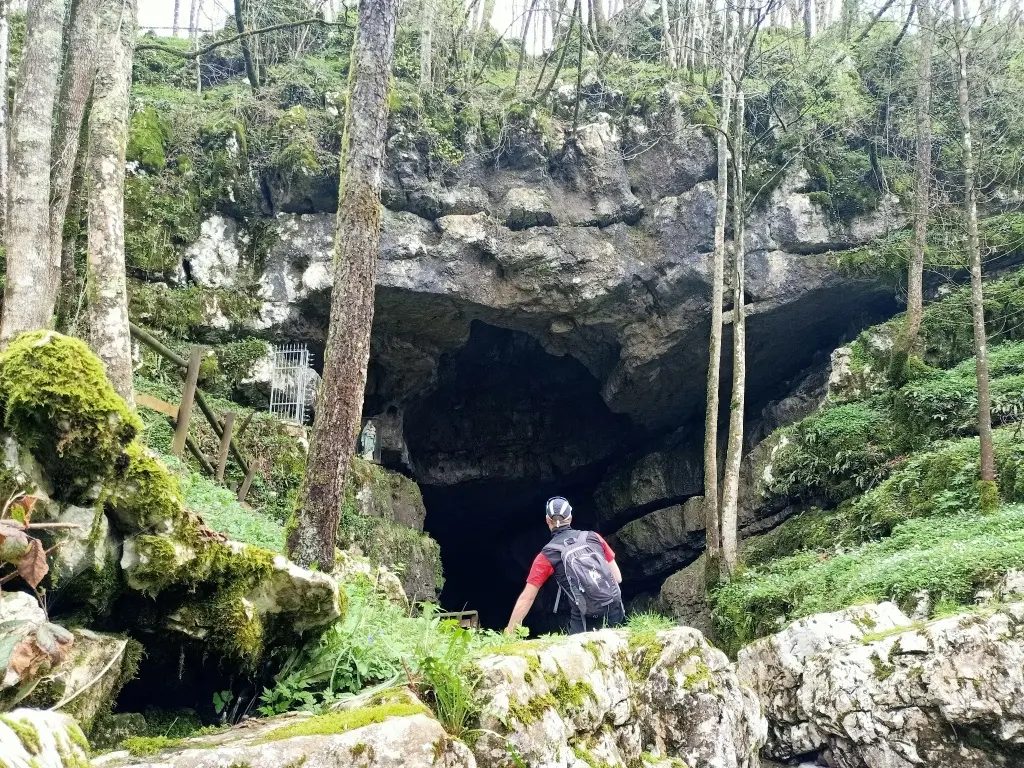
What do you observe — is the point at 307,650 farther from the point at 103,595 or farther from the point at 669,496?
the point at 669,496

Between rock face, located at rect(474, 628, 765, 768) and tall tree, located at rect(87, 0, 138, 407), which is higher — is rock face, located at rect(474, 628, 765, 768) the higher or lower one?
the lower one

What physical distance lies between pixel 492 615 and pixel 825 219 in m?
14.5

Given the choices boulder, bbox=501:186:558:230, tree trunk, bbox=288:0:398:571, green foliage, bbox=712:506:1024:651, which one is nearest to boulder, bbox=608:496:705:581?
green foliage, bbox=712:506:1024:651

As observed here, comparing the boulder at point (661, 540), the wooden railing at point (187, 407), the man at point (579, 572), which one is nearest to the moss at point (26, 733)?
the man at point (579, 572)

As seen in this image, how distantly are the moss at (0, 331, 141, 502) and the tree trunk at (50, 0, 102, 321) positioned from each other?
20.5 feet

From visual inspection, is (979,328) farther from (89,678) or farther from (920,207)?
(89,678)

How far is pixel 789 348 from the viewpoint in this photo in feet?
59.2

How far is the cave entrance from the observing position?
19.4 meters

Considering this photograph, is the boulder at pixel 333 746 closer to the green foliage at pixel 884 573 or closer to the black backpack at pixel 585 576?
the black backpack at pixel 585 576

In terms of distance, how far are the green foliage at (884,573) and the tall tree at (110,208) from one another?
731cm

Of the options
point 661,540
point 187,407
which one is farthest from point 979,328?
point 187,407

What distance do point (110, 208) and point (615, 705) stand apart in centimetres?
589

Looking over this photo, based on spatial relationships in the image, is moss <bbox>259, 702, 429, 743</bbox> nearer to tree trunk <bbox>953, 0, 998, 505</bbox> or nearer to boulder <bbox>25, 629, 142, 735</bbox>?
boulder <bbox>25, 629, 142, 735</bbox>

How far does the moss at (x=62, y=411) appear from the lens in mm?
2709
